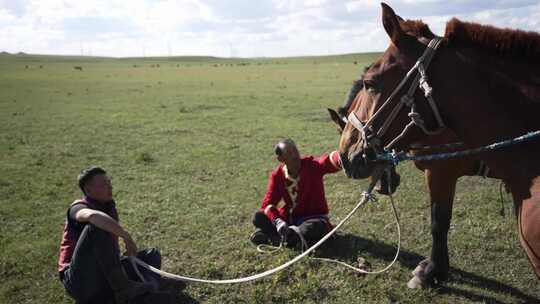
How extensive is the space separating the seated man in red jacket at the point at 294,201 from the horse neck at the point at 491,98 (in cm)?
242

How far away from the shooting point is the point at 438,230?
4285 mm

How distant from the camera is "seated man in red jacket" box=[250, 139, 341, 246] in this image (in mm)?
4969

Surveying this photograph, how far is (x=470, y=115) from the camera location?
2.53 meters

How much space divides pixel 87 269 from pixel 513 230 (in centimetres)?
524

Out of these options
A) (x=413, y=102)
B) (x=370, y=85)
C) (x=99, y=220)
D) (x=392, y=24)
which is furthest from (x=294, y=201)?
(x=392, y=24)

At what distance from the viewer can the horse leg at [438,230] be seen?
411 centimetres

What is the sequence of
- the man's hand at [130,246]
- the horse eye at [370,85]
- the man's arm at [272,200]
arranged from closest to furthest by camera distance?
the horse eye at [370,85] → the man's hand at [130,246] → the man's arm at [272,200]

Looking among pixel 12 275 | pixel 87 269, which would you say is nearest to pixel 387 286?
pixel 87 269

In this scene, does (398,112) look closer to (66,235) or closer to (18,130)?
(66,235)

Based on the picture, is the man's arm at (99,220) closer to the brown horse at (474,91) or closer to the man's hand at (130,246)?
the man's hand at (130,246)

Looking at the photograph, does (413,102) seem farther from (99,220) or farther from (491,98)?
(99,220)

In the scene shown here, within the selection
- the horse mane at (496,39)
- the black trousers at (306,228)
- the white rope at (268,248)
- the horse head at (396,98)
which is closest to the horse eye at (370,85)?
the horse head at (396,98)

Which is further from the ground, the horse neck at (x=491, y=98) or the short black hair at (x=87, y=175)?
the horse neck at (x=491, y=98)

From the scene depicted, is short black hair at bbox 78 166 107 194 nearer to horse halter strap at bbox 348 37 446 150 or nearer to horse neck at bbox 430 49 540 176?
horse halter strap at bbox 348 37 446 150
